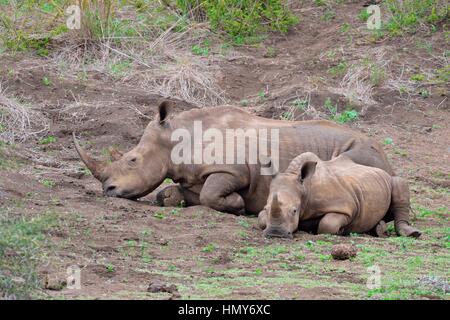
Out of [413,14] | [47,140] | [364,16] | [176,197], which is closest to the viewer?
[176,197]

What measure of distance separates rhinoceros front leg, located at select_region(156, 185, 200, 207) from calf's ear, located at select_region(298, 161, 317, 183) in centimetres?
155

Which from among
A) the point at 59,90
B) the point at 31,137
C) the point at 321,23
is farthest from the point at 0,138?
the point at 321,23

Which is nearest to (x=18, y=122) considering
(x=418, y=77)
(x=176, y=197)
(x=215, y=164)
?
(x=176, y=197)

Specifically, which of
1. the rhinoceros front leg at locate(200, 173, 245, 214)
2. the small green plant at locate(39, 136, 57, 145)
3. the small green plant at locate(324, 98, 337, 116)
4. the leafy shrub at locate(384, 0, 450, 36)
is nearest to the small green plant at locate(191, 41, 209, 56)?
the small green plant at locate(324, 98, 337, 116)

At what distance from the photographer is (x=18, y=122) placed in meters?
14.9

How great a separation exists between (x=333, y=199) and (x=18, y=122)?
15.5 ft

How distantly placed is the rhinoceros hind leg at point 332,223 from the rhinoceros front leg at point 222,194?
1.13 metres

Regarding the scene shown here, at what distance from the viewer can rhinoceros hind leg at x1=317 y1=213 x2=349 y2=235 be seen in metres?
11.8

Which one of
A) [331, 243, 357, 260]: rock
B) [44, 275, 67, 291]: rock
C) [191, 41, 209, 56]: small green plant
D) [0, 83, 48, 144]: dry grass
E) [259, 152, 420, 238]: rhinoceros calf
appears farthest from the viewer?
[191, 41, 209, 56]: small green plant

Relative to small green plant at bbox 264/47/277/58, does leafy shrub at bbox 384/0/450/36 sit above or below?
above

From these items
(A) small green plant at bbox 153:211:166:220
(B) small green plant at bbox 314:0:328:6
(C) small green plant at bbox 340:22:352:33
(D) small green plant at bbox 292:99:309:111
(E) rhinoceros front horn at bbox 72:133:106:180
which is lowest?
(A) small green plant at bbox 153:211:166:220

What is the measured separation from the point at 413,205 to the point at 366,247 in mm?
2712

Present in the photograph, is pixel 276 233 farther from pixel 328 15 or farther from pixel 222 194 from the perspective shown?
pixel 328 15

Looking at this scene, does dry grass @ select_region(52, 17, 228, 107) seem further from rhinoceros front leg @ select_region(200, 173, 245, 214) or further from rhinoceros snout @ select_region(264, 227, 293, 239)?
rhinoceros snout @ select_region(264, 227, 293, 239)
